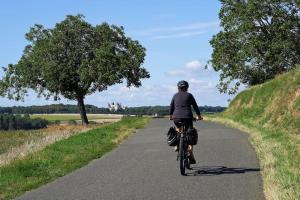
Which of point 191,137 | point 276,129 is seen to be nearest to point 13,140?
point 276,129

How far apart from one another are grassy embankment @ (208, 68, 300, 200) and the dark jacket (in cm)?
215

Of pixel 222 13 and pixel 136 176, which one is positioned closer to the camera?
pixel 136 176

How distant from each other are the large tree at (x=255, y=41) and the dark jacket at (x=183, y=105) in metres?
39.1

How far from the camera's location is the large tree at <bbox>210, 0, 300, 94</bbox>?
5253cm

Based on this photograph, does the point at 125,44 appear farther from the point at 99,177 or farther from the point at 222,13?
the point at 99,177

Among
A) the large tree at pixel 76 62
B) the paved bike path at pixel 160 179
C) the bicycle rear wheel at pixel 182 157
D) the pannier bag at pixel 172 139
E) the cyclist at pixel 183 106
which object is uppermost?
the large tree at pixel 76 62

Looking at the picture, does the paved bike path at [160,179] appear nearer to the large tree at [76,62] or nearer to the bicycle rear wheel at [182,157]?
the bicycle rear wheel at [182,157]

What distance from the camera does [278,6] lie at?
54.2m

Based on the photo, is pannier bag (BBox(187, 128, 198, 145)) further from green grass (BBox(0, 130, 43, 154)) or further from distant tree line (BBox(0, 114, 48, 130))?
distant tree line (BBox(0, 114, 48, 130))

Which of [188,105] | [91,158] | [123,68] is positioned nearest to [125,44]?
[123,68]

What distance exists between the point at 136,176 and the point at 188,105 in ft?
6.80

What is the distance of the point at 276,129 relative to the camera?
23.6m

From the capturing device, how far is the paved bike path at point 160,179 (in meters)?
10.4

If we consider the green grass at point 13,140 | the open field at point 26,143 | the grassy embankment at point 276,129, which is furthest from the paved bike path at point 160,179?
the green grass at point 13,140
